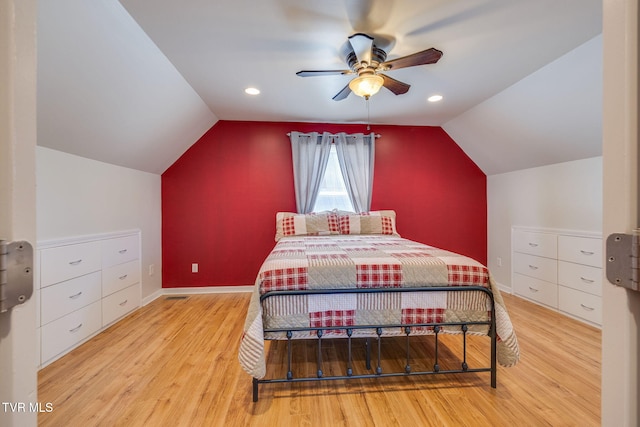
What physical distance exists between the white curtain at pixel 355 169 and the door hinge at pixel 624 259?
10.9 feet

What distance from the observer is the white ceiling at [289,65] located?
1.67 metres

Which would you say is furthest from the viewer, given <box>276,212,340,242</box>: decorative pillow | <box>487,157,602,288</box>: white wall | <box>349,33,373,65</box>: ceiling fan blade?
<box>276,212,340,242</box>: decorative pillow

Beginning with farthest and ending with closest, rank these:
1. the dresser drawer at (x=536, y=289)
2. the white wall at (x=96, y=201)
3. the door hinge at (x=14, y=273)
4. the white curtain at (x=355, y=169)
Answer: the white curtain at (x=355, y=169) → the dresser drawer at (x=536, y=289) → the white wall at (x=96, y=201) → the door hinge at (x=14, y=273)

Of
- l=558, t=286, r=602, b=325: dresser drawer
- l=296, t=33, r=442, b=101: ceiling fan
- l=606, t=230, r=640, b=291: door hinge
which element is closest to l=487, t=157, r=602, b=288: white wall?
l=558, t=286, r=602, b=325: dresser drawer

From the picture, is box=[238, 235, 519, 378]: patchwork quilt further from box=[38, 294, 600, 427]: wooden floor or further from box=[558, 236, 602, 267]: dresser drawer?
box=[558, 236, 602, 267]: dresser drawer

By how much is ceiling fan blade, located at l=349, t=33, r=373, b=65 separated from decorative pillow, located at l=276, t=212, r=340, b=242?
6.13 ft

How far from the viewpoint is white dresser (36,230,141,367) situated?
194 cm

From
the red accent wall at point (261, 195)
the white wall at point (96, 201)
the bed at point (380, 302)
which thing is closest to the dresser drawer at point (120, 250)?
the white wall at point (96, 201)

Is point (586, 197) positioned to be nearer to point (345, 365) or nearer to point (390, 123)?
point (390, 123)

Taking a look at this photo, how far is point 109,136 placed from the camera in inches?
Result: 94.0

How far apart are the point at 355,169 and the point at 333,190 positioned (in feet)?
1.38

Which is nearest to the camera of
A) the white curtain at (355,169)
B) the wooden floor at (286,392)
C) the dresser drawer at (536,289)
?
the wooden floor at (286,392)

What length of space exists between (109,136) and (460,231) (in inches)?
171

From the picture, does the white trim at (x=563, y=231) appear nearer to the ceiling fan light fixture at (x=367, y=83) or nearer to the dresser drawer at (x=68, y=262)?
the ceiling fan light fixture at (x=367, y=83)
